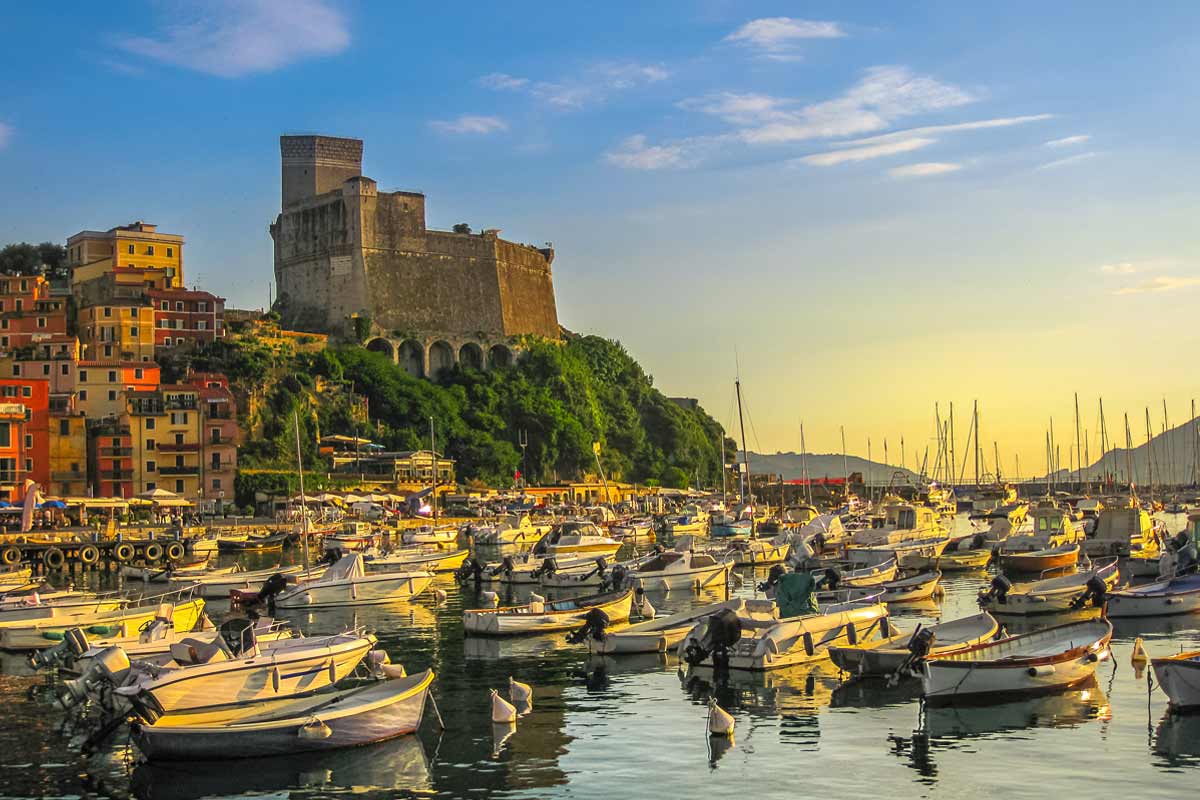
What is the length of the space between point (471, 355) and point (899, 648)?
7876 centimetres

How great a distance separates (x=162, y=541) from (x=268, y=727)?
39.2m

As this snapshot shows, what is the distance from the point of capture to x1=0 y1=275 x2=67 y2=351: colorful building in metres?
82.1

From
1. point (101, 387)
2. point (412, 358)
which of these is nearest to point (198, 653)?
point (101, 387)

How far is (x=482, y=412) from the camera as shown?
92875mm

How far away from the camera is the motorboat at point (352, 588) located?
36.3 meters

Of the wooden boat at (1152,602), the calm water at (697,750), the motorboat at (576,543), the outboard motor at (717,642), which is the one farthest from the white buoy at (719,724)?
the motorboat at (576,543)

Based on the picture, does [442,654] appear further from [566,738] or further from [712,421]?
[712,421]

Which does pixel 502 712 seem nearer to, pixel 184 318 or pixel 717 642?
pixel 717 642

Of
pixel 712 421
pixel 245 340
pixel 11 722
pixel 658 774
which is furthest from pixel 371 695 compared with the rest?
pixel 712 421

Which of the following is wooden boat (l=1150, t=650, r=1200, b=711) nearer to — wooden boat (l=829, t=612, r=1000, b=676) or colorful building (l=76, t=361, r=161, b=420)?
wooden boat (l=829, t=612, r=1000, b=676)

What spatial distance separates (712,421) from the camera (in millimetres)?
125250

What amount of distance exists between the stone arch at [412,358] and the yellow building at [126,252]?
51.4ft

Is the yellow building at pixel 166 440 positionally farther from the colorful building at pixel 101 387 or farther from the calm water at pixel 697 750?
the calm water at pixel 697 750

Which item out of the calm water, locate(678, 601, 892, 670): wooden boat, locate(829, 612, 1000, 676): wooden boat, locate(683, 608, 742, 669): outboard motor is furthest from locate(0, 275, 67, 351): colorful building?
locate(829, 612, 1000, 676): wooden boat
